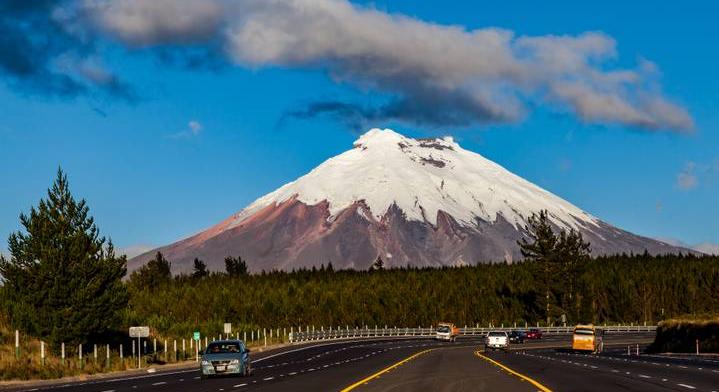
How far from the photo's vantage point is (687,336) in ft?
260

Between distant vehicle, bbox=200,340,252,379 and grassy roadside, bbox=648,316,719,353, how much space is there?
38.4 metres

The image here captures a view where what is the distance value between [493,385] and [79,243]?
31.9 metres

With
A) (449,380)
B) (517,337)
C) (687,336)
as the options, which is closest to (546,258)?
(517,337)

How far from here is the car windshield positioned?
46.8 m

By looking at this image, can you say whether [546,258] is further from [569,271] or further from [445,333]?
[445,333]

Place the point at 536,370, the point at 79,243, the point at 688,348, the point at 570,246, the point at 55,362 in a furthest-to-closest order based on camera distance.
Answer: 1. the point at 570,246
2. the point at 688,348
3. the point at 79,243
4. the point at 55,362
5. the point at 536,370

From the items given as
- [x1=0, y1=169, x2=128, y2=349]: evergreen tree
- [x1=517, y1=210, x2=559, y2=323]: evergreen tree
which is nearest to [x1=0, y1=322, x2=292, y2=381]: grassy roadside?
[x1=0, y1=169, x2=128, y2=349]: evergreen tree

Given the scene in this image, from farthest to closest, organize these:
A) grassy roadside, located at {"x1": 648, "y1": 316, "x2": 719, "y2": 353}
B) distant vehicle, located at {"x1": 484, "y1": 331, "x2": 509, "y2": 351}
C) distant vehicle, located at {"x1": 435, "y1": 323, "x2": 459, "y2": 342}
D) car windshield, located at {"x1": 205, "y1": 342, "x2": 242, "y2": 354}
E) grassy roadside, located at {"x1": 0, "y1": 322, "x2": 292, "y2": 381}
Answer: distant vehicle, located at {"x1": 435, "y1": 323, "x2": 459, "y2": 342} → distant vehicle, located at {"x1": 484, "y1": 331, "x2": 509, "y2": 351} → grassy roadside, located at {"x1": 648, "y1": 316, "x2": 719, "y2": 353} → grassy roadside, located at {"x1": 0, "y1": 322, "x2": 292, "y2": 381} → car windshield, located at {"x1": 205, "y1": 342, "x2": 242, "y2": 354}

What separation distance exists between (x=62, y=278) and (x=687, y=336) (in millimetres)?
43164

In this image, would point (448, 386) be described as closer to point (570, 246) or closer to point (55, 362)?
point (55, 362)

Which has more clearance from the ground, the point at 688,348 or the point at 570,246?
the point at 570,246

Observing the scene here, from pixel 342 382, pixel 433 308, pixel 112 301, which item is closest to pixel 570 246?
pixel 433 308

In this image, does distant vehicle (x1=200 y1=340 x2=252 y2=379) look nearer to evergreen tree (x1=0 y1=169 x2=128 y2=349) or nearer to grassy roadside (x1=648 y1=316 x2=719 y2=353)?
evergreen tree (x1=0 y1=169 x2=128 y2=349)

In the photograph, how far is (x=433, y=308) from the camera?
165m
